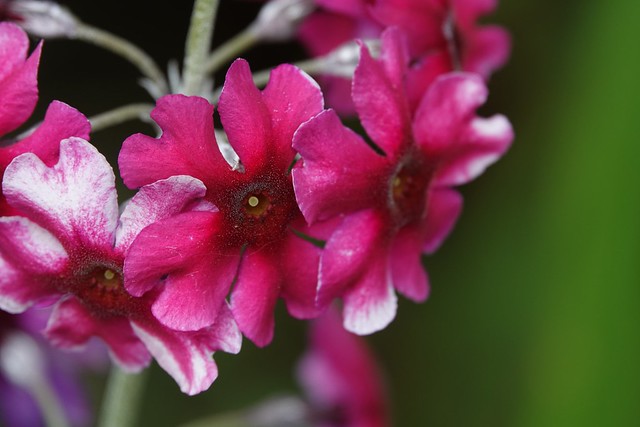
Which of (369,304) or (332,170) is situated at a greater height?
(332,170)

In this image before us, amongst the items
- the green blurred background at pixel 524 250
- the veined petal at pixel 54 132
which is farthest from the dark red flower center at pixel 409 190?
the green blurred background at pixel 524 250

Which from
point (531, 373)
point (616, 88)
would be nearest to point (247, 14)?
point (616, 88)

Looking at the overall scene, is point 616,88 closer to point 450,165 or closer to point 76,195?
point 450,165

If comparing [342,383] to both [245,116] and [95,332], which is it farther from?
[245,116]

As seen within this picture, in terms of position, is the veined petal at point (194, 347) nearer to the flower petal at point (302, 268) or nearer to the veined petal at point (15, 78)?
the flower petal at point (302, 268)

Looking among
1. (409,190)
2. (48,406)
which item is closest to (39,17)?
(409,190)

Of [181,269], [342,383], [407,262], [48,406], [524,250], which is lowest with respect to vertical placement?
[524,250]

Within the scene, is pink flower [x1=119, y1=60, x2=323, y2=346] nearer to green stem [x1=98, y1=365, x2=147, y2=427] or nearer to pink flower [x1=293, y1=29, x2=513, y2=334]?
pink flower [x1=293, y1=29, x2=513, y2=334]
